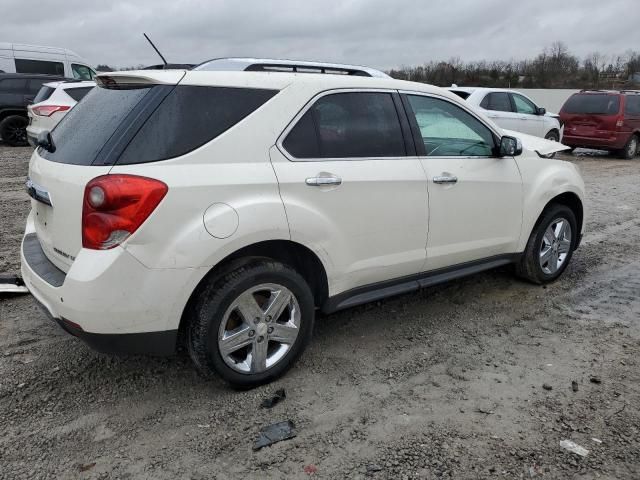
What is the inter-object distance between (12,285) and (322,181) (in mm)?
2777

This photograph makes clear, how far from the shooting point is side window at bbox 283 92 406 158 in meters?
3.22

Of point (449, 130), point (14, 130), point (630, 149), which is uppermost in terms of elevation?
point (449, 130)

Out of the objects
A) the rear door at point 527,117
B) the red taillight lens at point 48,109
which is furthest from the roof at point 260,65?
the rear door at point 527,117

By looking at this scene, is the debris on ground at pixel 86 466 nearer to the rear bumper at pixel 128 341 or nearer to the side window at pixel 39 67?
the rear bumper at pixel 128 341

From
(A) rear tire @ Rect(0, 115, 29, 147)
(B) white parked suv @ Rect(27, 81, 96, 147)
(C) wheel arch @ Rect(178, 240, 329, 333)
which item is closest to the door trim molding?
(C) wheel arch @ Rect(178, 240, 329, 333)

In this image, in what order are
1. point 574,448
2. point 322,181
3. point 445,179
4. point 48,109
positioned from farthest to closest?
1. point 48,109
2. point 445,179
3. point 322,181
4. point 574,448

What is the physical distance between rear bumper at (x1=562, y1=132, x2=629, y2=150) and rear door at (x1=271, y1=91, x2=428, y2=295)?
40.7ft

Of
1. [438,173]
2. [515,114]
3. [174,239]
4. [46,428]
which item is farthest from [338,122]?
[515,114]

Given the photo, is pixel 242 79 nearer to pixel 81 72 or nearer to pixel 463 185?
pixel 463 185

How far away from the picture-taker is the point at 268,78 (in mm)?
3176

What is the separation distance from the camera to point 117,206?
2.63 meters

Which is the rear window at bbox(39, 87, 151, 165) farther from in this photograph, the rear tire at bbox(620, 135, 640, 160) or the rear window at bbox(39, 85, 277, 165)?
the rear tire at bbox(620, 135, 640, 160)

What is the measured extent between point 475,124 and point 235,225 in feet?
7.24

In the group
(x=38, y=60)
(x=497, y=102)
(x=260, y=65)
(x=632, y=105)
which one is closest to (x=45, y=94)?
(x=38, y=60)
